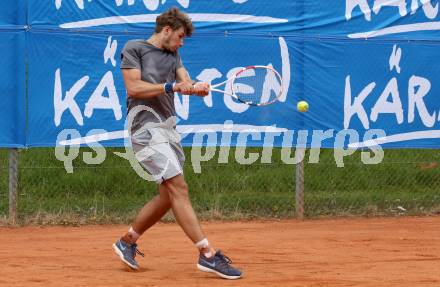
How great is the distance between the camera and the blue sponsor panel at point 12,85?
349 inches

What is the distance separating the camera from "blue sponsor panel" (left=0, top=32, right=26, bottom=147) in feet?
29.1

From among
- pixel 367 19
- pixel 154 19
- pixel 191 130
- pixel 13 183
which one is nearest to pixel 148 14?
pixel 154 19

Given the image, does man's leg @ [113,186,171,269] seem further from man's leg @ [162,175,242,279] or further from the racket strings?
the racket strings

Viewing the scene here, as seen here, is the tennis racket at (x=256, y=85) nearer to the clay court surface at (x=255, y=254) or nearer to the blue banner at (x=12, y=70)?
the clay court surface at (x=255, y=254)

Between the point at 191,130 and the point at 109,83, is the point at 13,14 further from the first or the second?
the point at 191,130

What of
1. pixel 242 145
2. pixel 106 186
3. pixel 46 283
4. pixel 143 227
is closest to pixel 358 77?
pixel 242 145

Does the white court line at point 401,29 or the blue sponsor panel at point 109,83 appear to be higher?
the white court line at point 401,29

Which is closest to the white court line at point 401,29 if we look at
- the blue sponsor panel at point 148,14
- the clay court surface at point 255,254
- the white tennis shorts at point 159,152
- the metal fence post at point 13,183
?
the blue sponsor panel at point 148,14

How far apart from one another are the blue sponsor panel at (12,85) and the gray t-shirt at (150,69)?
2844mm

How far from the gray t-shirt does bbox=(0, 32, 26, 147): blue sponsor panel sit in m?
2.84

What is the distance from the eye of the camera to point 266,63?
9.59 m

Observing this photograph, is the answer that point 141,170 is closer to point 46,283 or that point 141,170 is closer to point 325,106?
point 325,106

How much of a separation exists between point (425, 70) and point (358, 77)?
82 cm

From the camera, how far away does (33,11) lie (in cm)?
895
